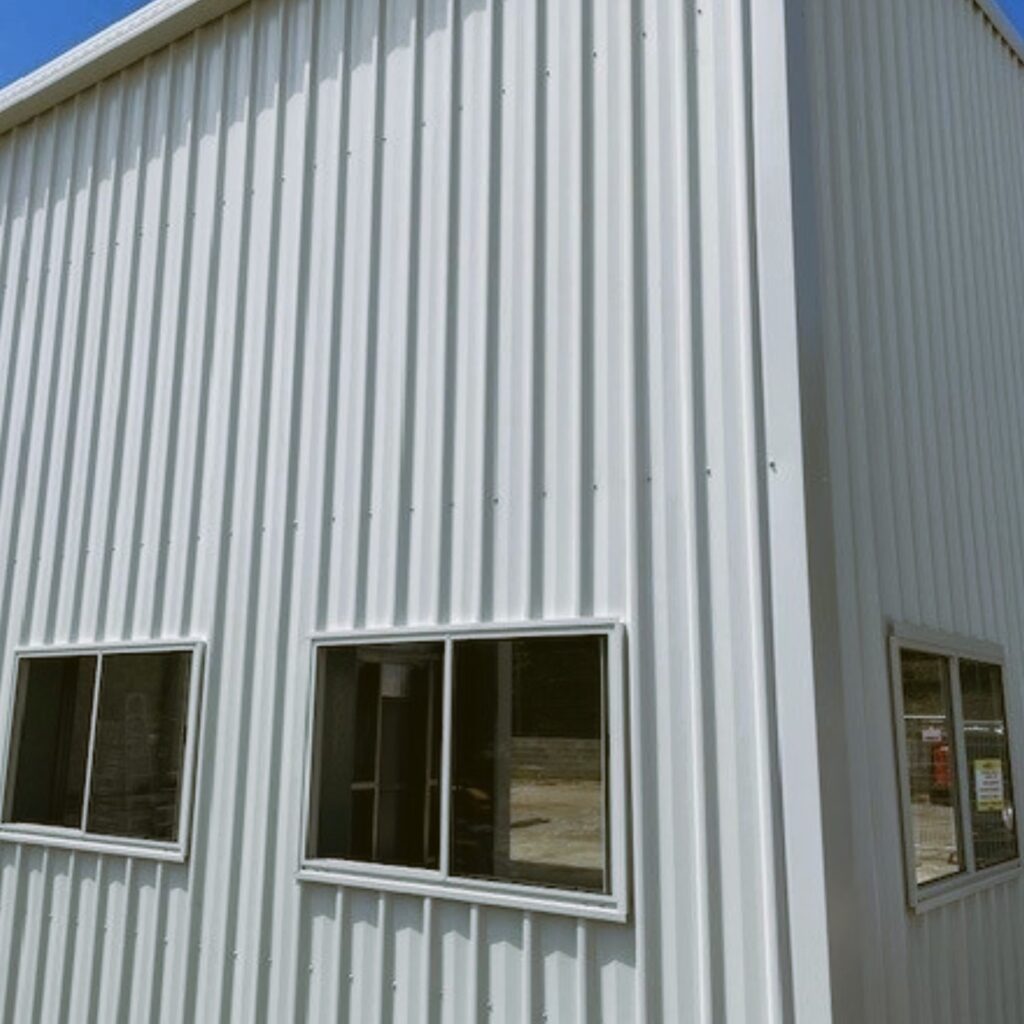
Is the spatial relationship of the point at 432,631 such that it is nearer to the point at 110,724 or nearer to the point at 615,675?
the point at 615,675

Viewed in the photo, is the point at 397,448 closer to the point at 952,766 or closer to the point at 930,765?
the point at 930,765

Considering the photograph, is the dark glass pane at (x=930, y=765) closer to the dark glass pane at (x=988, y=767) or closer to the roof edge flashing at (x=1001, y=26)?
the dark glass pane at (x=988, y=767)

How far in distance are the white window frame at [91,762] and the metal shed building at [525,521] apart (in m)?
0.03

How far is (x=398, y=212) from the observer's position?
17.8 feet

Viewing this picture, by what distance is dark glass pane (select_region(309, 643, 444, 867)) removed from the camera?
465cm

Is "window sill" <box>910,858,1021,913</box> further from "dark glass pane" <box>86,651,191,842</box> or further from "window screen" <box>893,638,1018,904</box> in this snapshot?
"dark glass pane" <box>86,651,191,842</box>

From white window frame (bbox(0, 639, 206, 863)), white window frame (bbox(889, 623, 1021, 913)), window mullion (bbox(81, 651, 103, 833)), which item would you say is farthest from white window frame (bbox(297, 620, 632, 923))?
window mullion (bbox(81, 651, 103, 833))

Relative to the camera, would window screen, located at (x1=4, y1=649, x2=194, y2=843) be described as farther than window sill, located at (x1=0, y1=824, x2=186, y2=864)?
Yes

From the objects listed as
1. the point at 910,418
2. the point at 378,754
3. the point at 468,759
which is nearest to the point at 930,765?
the point at 910,418

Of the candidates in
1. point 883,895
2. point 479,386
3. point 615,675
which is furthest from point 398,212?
point 883,895

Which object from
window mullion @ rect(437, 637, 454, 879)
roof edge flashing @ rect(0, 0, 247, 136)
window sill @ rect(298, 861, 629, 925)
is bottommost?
window sill @ rect(298, 861, 629, 925)

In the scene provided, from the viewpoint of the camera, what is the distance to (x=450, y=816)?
14.6 feet

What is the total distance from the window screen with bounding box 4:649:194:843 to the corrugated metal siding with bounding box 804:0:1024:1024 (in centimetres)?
342

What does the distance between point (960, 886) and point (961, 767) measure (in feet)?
1.81
